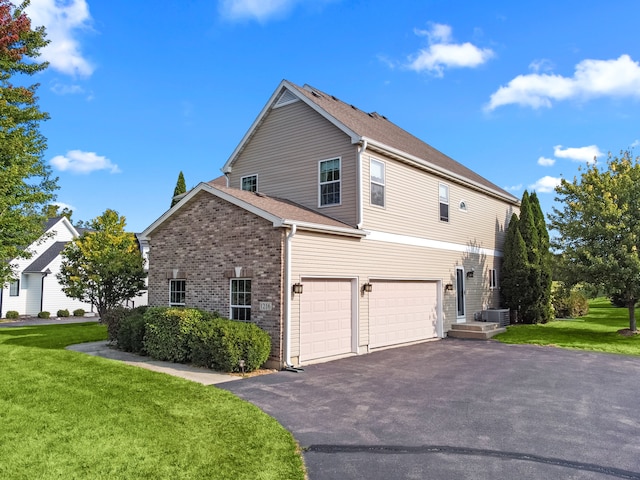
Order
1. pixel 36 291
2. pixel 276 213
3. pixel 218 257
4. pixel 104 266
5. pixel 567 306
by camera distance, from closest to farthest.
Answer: pixel 276 213, pixel 218 257, pixel 104 266, pixel 567 306, pixel 36 291

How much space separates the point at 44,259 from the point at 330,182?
27951 mm

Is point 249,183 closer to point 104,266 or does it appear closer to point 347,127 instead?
point 347,127

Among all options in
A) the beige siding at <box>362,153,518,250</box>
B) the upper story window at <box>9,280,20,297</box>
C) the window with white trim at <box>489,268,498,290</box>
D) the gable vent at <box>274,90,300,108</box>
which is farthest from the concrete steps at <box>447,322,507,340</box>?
the upper story window at <box>9,280,20,297</box>

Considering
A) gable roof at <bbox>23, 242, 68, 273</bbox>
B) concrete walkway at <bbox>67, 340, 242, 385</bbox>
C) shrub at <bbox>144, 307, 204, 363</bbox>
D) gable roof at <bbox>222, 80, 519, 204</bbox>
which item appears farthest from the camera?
gable roof at <bbox>23, 242, 68, 273</bbox>

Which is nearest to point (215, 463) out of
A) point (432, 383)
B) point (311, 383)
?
point (311, 383)

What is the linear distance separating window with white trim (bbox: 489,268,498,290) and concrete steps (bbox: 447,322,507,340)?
4.29 metres

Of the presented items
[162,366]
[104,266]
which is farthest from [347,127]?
[104,266]

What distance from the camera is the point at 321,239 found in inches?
488

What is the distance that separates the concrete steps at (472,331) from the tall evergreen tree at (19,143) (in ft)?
59.0

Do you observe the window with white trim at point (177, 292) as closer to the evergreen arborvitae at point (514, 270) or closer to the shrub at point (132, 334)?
the shrub at point (132, 334)

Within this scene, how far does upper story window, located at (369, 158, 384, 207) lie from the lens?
1455cm

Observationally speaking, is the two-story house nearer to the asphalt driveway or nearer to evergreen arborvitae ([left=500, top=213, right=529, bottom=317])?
the asphalt driveway

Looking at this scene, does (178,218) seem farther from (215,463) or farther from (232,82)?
(215,463)

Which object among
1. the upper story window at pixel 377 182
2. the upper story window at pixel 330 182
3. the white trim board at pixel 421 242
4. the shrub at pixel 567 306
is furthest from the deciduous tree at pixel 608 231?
the upper story window at pixel 330 182
